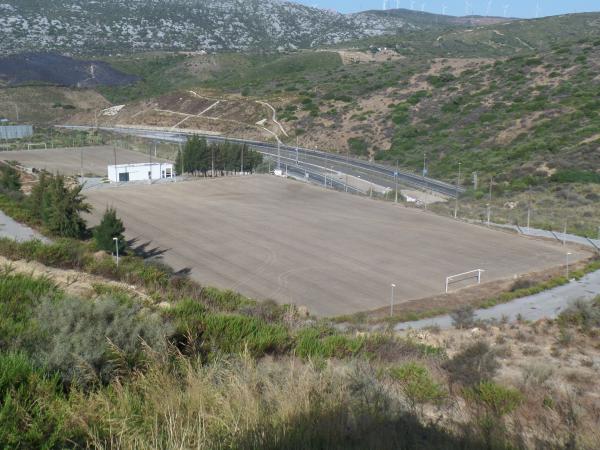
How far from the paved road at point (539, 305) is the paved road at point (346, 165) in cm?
2753

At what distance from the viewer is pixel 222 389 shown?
6000 millimetres

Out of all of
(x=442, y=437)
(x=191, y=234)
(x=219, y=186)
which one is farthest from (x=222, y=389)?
(x=219, y=186)

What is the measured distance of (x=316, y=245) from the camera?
118ft

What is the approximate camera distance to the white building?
60.6 meters

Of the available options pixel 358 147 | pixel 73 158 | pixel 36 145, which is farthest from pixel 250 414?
pixel 36 145

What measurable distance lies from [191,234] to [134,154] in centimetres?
4685

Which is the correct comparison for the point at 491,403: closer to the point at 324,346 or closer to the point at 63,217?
the point at 324,346

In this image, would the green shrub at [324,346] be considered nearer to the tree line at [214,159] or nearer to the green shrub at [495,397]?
the green shrub at [495,397]

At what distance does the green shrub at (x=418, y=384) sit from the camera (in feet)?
26.3

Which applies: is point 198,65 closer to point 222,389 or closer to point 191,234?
point 191,234

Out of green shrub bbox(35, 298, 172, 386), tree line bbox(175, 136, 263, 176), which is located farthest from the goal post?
tree line bbox(175, 136, 263, 176)

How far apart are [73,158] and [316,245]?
51484 millimetres

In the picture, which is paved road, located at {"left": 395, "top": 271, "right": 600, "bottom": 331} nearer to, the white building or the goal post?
the goal post

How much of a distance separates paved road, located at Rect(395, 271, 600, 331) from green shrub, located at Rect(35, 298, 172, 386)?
49.5ft
